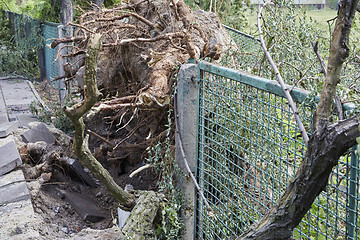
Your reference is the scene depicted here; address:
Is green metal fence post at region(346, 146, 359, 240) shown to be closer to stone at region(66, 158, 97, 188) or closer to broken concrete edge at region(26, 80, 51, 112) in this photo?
stone at region(66, 158, 97, 188)

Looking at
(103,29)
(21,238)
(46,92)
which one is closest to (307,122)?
(21,238)

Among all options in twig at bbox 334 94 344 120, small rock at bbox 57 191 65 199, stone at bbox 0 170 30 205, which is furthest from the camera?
small rock at bbox 57 191 65 199

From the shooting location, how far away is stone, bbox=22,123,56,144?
224 inches

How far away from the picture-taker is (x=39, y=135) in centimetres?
575

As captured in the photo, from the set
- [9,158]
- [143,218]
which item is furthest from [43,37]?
[143,218]

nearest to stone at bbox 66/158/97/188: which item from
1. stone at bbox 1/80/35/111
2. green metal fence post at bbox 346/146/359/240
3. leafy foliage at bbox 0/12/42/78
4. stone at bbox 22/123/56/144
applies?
stone at bbox 22/123/56/144

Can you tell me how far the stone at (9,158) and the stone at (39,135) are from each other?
0.73 metres

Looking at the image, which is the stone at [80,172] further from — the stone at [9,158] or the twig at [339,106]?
the twig at [339,106]

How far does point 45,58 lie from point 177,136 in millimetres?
9670

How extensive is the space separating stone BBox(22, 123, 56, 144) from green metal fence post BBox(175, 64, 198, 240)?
297cm

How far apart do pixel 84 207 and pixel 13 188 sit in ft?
2.58

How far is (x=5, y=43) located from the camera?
13.7 metres

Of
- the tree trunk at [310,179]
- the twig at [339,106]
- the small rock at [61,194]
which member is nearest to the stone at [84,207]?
the small rock at [61,194]

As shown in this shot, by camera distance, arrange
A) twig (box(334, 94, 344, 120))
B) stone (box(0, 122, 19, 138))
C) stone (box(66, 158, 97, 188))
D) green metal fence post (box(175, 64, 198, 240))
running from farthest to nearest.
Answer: stone (box(0, 122, 19, 138)) < stone (box(66, 158, 97, 188)) < green metal fence post (box(175, 64, 198, 240)) < twig (box(334, 94, 344, 120))
